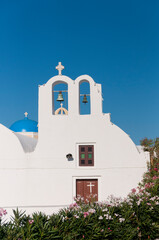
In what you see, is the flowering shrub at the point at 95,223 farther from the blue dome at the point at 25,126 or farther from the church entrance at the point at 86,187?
the blue dome at the point at 25,126

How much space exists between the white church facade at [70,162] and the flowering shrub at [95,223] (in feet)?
11.6

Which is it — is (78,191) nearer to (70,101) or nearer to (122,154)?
(122,154)

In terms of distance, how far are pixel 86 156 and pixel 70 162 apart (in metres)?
0.84

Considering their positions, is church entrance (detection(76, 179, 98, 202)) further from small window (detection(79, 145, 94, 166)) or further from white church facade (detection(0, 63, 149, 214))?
small window (detection(79, 145, 94, 166))

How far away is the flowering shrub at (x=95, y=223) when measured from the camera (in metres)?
7.60

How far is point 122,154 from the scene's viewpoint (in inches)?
563

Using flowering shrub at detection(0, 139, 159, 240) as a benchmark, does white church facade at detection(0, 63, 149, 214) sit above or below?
above

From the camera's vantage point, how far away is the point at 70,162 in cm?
1431

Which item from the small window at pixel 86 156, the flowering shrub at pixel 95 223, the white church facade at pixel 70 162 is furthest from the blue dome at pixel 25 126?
the flowering shrub at pixel 95 223

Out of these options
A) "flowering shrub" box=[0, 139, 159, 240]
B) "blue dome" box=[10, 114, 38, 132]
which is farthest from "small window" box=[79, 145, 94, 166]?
"blue dome" box=[10, 114, 38, 132]

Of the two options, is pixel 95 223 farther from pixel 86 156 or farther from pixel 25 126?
pixel 25 126

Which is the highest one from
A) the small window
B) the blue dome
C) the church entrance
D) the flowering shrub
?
the blue dome

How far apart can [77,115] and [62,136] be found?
129 cm

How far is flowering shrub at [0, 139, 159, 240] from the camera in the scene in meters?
7.60
